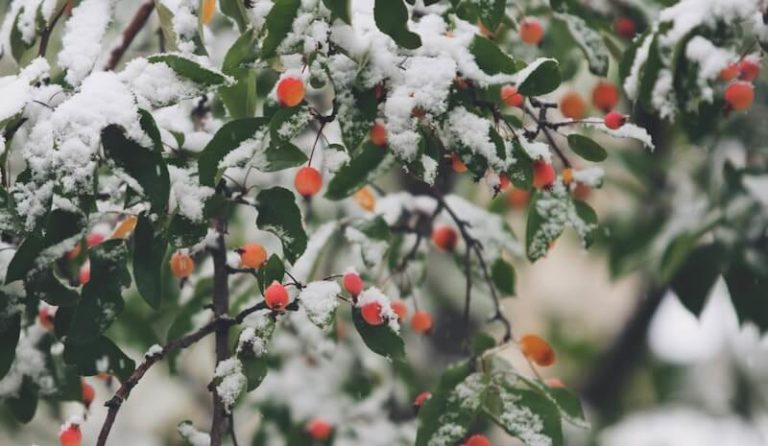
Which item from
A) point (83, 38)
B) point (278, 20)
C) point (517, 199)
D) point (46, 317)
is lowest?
point (517, 199)

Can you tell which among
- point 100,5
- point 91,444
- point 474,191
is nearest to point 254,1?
point 100,5

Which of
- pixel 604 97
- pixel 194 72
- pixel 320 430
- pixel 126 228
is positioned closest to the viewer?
pixel 194 72

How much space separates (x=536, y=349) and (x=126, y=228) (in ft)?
1.95

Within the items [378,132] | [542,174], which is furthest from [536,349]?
[378,132]

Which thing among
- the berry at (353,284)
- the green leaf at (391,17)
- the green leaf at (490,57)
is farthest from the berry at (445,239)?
the green leaf at (391,17)

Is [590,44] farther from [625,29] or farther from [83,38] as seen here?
[83,38]

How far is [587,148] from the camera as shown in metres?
1.19

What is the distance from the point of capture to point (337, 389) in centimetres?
208

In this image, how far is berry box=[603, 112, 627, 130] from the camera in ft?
3.85

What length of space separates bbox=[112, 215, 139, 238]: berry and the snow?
0.70ft

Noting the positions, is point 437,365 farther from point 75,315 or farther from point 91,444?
point 75,315

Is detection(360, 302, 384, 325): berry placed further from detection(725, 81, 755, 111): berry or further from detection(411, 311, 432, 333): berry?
detection(725, 81, 755, 111): berry

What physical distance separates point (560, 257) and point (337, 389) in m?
3.99

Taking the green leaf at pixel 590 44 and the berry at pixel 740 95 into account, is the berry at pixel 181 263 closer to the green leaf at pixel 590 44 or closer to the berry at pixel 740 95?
the green leaf at pixel 590 44
